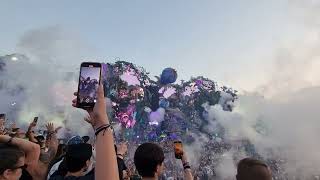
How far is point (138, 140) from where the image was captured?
56750 mm

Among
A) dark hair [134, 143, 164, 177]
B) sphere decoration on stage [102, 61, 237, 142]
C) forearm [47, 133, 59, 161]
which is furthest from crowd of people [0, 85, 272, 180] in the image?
sphere decoration on stage [102, 61, 237, 142]

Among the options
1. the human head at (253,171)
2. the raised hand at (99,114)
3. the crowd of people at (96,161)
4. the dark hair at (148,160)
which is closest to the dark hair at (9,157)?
the crowd of people at (96,161)

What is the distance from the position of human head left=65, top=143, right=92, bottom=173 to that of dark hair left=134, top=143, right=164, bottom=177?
0.70 meters

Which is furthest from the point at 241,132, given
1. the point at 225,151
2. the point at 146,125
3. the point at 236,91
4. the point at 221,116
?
the point at 236,91

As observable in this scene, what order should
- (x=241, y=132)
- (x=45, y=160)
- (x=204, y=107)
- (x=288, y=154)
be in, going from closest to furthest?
(x=45, y=160) < (x=288, y=154) < (x=241, y=132) < (x=204, y=107)

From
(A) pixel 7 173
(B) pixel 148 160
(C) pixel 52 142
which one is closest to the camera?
(A) pixel 7 173

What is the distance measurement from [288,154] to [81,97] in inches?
1308

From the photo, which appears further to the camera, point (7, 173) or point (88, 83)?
point (7, 173)

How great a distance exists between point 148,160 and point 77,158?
87 cm

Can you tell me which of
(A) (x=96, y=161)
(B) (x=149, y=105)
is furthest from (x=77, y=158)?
(B) (x=149, y=105)

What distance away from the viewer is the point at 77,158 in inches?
153

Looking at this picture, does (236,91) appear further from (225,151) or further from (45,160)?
(45,160)

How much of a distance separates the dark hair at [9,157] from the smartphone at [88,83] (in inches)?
36.6

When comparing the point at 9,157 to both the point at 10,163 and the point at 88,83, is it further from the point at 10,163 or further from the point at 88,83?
the point at 88,83
